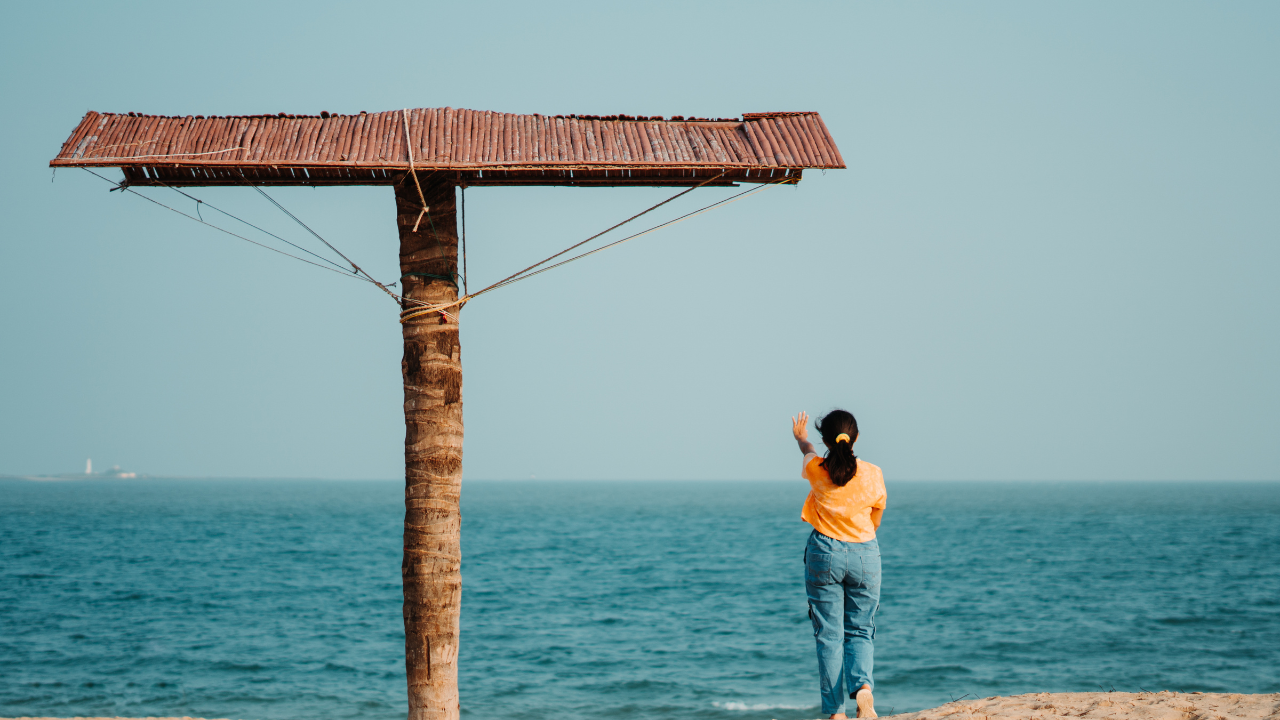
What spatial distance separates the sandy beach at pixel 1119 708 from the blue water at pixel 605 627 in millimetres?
5230

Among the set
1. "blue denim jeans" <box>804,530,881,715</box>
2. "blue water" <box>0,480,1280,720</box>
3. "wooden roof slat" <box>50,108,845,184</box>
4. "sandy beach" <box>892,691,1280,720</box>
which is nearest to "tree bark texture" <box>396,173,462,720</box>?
"wooden roof slat" <box>50,108,845,184</box>

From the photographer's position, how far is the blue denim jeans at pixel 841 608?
5.87 meters

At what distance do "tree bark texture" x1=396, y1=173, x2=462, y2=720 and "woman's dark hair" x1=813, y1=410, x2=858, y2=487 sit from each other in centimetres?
255

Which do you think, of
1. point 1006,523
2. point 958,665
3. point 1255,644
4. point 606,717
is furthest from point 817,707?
point 1006,523

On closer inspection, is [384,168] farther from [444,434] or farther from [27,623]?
[27,623]

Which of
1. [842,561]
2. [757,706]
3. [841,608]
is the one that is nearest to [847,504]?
[842,561]

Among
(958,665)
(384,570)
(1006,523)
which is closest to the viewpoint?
(958,665)

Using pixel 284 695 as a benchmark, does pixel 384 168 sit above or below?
above

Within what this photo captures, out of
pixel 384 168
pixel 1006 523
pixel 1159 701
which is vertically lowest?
pixel 1006 523

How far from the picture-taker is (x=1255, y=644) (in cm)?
2195

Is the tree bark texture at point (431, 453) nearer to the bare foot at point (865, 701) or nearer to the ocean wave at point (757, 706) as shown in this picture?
the bare foot at point (865, 701)

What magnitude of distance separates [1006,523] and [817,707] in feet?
207

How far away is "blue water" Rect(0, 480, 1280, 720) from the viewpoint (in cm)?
1722

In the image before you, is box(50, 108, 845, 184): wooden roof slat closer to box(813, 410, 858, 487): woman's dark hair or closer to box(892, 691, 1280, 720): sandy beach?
A: box(813, 410, 858, 487): woman's dark hair
